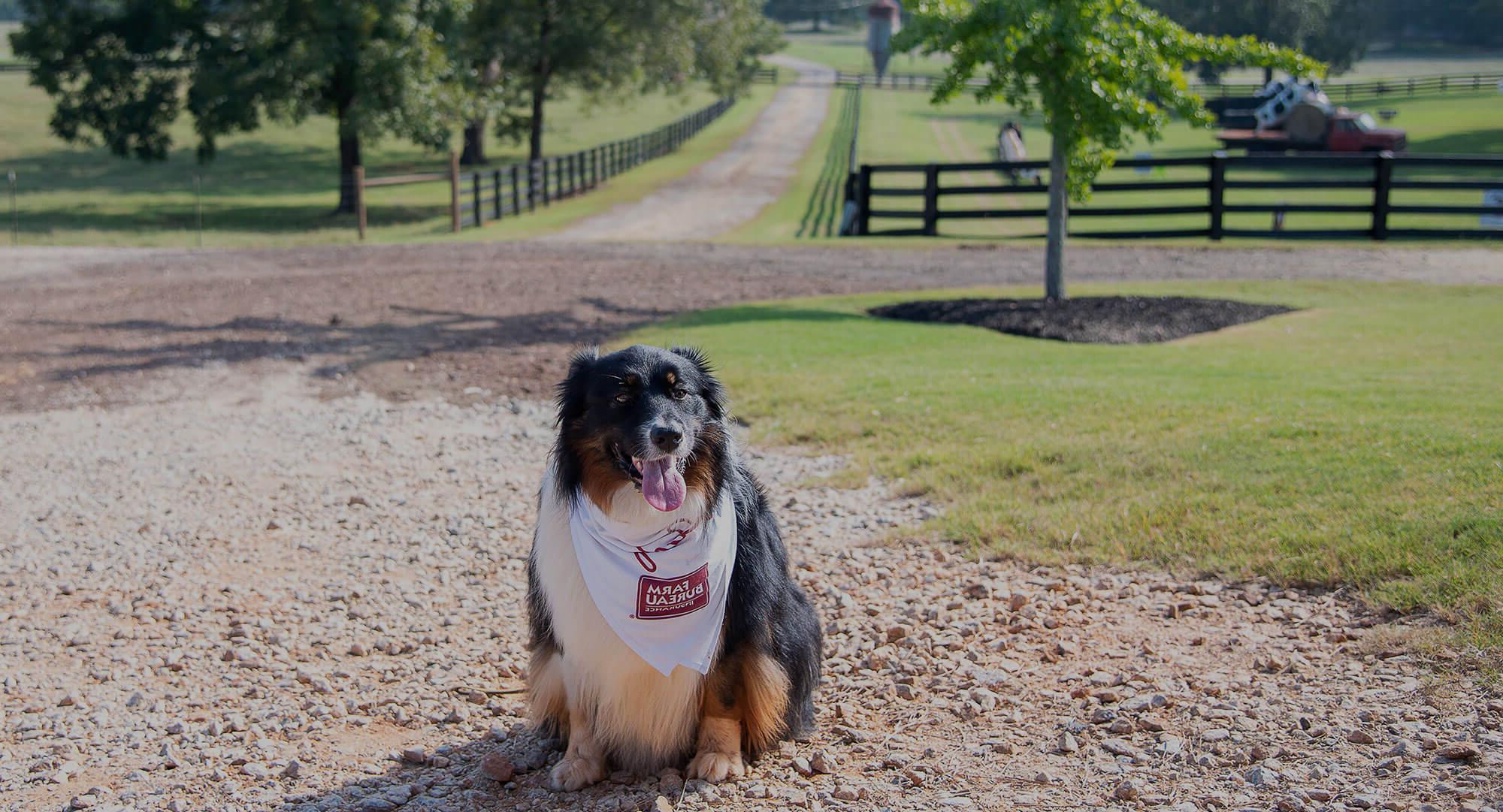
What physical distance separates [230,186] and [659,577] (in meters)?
37.1

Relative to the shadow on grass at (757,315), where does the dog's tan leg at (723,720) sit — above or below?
below

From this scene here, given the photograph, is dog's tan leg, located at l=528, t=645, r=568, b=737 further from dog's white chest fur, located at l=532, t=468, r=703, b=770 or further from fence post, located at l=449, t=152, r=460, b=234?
fence post, located at l=449, t=152, r=460, b=234

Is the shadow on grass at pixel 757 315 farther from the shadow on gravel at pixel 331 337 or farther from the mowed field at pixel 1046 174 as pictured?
the mowed field at pixel 1046 174

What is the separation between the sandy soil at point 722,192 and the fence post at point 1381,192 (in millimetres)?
12614

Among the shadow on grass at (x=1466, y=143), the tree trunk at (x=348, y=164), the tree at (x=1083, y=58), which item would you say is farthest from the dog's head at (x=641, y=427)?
the shadow on grass at (x=1466, y=143)

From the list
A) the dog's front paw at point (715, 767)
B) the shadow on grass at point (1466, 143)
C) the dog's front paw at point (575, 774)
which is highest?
the shadow on grass at point (1466, 143)

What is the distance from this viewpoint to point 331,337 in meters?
13.5

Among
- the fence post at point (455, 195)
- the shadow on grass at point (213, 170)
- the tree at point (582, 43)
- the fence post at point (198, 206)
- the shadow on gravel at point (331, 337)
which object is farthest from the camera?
the shadow on grass at point (213, 170)

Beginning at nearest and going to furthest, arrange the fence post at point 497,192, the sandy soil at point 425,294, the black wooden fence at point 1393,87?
the sandy soil at point 425,294 → the fence post at point 497,192 → the black wooden fence at point 1393,87

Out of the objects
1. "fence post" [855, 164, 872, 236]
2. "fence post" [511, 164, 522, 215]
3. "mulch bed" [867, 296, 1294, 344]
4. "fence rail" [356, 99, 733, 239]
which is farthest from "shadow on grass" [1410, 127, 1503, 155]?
"mulch bed" [867, 296, 1294, 344]

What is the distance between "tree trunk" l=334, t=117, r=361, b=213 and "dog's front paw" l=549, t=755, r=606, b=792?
26.2m

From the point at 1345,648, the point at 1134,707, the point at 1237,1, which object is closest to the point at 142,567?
the point at 1134,707

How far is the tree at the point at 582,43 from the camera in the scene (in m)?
34.3

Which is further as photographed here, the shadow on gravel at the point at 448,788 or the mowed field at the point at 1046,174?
the mowed field at the point at 1046,174
